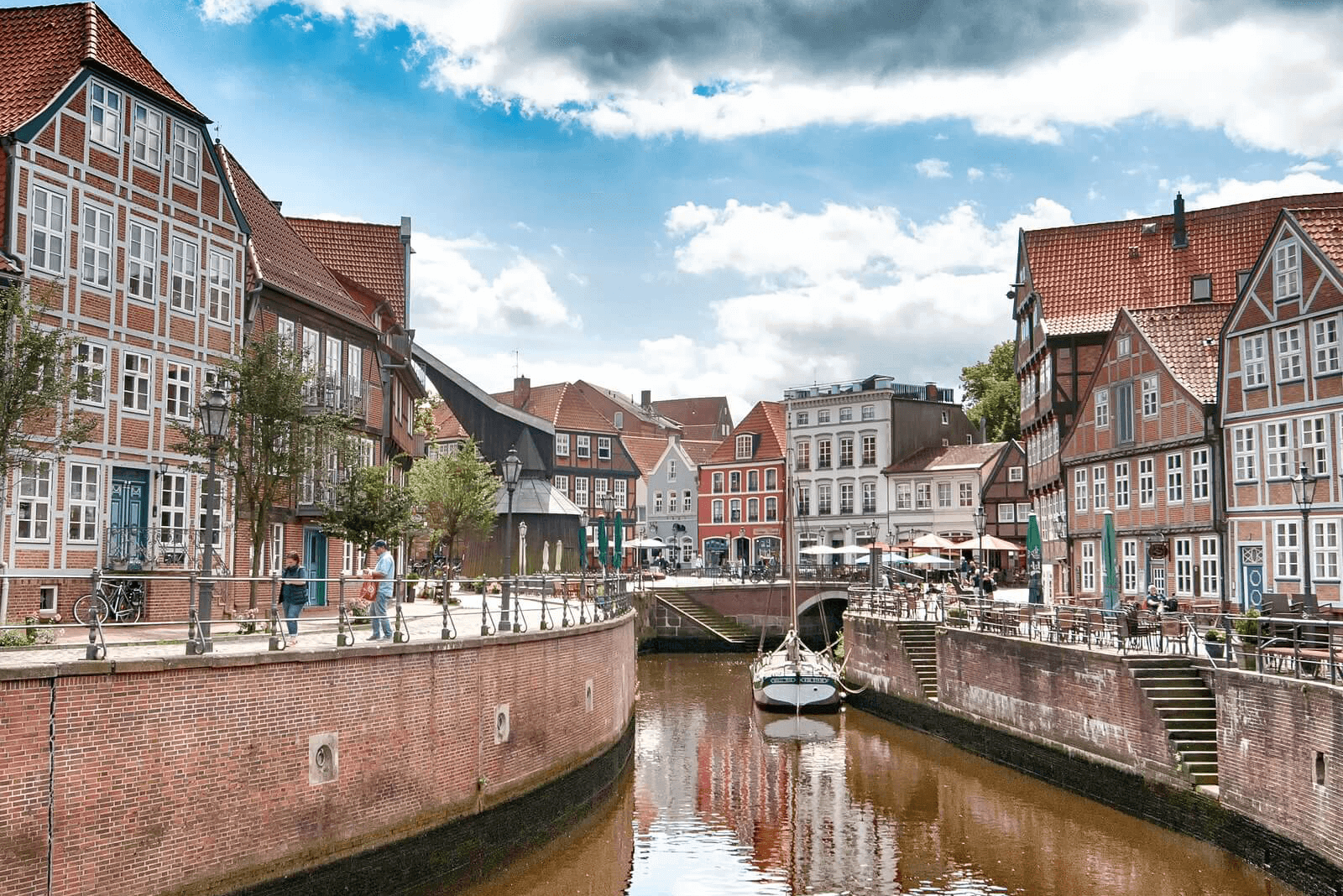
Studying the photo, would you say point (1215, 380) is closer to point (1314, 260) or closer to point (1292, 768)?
point (1314, 260)

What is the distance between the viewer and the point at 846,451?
77.4 metres

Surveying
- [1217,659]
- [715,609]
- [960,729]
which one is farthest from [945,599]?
[715,609]

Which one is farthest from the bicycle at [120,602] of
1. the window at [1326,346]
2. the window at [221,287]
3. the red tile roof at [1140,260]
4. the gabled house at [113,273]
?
the red tile roof at [1140,260]

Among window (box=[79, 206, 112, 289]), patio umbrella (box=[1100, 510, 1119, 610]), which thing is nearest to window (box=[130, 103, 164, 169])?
window (box=[79, 206, 112, 289])

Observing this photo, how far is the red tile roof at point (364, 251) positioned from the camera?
131 ft

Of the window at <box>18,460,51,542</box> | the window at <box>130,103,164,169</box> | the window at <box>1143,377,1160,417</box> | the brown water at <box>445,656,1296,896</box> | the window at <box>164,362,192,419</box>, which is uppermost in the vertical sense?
the window at <box>130,103,164,169</box>

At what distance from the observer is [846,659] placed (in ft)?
141

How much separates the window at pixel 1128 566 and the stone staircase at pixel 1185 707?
523 inches

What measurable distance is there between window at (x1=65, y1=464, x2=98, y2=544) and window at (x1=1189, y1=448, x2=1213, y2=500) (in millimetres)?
25014

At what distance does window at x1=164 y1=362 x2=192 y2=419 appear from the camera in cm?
2498

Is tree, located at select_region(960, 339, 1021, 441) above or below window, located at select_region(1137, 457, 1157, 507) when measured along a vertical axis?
above

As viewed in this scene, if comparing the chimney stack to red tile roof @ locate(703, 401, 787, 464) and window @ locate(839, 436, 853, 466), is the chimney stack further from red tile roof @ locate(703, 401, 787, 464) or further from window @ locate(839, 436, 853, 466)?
red tile roof @ locate(703, 401, 787, 464)

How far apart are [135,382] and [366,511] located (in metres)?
5.56

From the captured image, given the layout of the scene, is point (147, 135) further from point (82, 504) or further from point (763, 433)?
point (763, 433)
